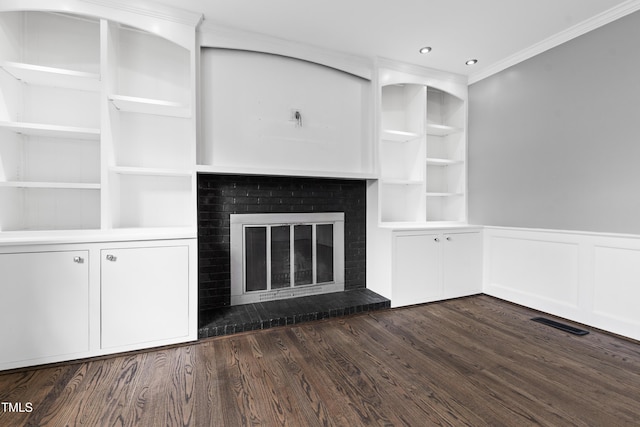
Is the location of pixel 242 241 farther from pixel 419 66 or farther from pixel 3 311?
pixel 419 66

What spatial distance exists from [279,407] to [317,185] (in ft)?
7.04

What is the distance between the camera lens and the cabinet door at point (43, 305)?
1.94 m

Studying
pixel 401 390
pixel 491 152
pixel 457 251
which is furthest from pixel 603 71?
pixel 401 390

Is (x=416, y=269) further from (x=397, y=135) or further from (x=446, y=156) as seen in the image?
(x=446, y=156)

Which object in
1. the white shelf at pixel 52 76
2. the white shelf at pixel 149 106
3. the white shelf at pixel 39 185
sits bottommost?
the white shelf at pixel 39 185

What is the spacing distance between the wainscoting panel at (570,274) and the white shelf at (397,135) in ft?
4.57

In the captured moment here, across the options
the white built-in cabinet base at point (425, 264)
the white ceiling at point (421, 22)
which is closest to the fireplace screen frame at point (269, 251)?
the white built-in cabinet base at point (425, 264)

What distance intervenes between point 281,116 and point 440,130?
209 cm

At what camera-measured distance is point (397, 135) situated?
348 centimetres

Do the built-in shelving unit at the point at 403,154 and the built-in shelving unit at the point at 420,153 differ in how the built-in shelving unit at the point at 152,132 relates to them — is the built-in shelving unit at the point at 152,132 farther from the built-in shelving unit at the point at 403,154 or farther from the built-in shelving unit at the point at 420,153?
the built-in shelving unit at the point at 403,154

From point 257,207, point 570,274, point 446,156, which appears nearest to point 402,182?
point 446,156

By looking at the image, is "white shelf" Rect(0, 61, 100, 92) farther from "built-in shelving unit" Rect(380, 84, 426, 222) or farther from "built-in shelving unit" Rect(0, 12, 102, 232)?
"built-in shelving unit" Rect(380, 84, 426, 222)

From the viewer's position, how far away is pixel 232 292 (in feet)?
9.70

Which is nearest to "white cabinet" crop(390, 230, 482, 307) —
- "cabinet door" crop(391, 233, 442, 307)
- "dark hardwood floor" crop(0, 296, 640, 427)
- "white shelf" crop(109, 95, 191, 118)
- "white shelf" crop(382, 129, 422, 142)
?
"cabinet door" crop(391, 233, 442, 307)
